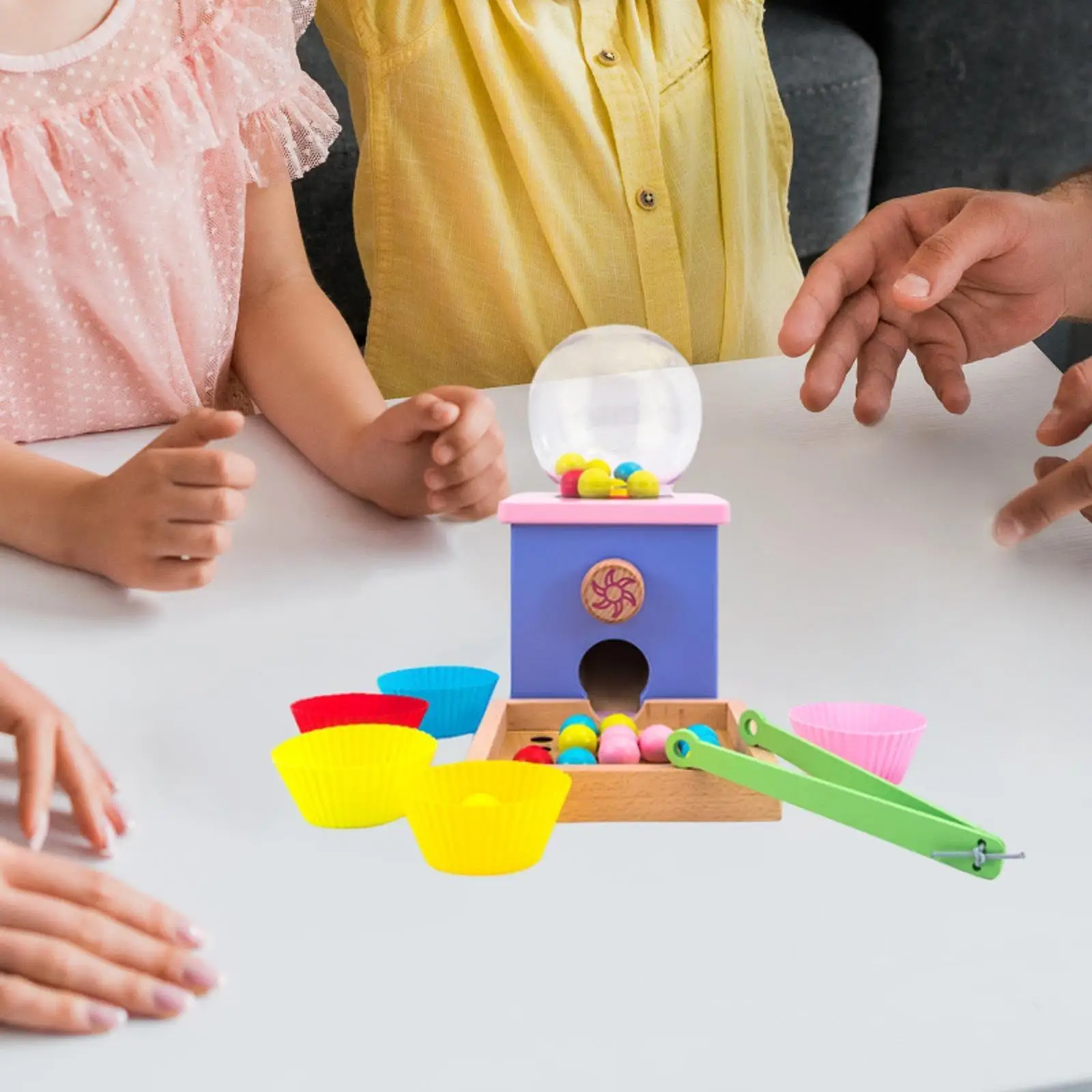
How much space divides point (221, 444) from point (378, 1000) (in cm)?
67

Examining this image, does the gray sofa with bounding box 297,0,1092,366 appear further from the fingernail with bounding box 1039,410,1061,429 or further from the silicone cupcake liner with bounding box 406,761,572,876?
the silicone cupcake liner with bounding box 406,761,572,876

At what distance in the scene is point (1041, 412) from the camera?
1087 mm

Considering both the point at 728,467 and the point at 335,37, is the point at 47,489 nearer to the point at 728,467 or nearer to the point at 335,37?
the point at 728,467

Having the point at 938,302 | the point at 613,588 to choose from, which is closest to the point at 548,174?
the point at 938,302

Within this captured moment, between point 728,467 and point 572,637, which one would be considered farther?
point 728,467

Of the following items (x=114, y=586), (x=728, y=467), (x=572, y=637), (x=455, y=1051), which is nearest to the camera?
(x=455, y=1051)

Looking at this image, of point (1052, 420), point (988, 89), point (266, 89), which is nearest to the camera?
point (1052, 420)

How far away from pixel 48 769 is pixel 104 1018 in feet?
0.57

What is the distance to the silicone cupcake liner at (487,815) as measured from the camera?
21.4 inches

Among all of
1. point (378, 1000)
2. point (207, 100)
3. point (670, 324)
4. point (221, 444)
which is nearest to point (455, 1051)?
point (378, 1000)

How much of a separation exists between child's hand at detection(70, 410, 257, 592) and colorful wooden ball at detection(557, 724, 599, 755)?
0.89 ft

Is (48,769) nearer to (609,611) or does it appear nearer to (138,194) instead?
(609,611)

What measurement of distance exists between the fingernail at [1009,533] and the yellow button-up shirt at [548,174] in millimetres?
513

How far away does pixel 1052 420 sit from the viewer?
100 cm
